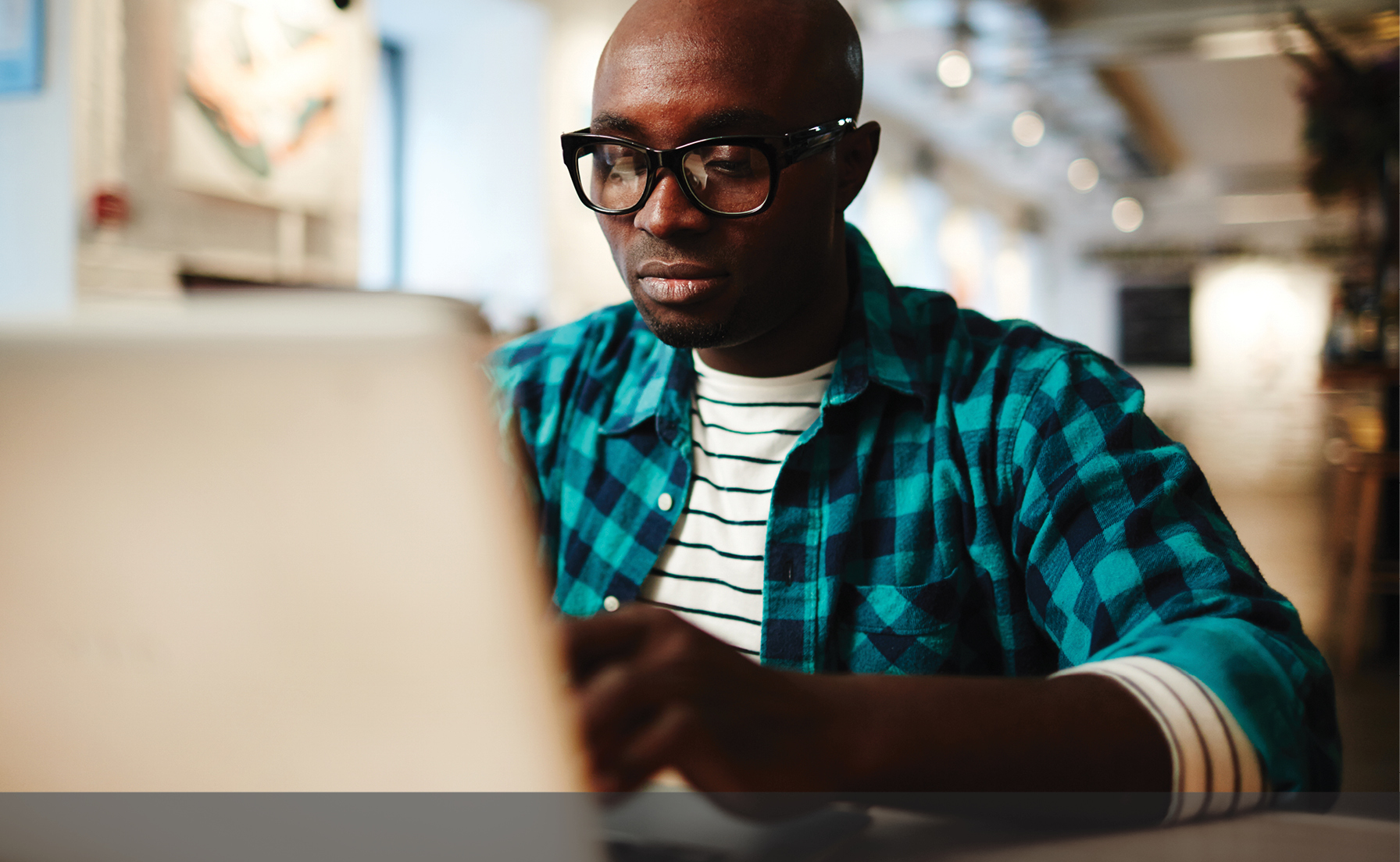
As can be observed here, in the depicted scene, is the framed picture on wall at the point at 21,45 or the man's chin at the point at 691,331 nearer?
the man's chin at the point at 691,331

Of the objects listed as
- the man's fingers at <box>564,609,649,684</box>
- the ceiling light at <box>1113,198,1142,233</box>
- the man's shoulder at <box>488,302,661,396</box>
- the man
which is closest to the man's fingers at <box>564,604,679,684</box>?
the man's fingers at <box>564,609,649,684</box>

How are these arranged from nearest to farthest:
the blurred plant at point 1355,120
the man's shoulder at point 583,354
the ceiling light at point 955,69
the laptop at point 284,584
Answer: the laptop at point 284,584 < the man's shoulder at point 583,354 < the blurred plant at point 1355,120 < the ceiling light at point 955,69

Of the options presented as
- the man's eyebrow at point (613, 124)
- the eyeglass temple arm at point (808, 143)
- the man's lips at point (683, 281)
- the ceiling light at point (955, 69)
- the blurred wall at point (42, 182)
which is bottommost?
the man's lips at point (683, 281)

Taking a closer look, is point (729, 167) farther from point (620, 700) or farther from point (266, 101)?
point (266, 101)

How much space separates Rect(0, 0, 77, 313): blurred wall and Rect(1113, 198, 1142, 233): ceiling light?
12838 mm

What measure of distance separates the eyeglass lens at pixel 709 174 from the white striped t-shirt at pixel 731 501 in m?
0.21

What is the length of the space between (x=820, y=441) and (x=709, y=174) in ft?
0.95

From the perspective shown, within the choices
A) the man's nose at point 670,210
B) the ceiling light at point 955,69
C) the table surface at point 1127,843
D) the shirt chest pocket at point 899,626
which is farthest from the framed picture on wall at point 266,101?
the ceiling light at point 955,69

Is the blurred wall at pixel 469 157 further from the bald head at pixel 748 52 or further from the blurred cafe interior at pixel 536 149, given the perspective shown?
the bald head at pixel 748 52

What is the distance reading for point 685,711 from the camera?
41 centimetres

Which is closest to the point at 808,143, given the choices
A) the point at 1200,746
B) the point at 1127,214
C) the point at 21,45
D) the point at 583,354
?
the point at 583,354

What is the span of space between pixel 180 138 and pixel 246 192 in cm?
27

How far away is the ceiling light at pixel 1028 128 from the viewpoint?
877cm

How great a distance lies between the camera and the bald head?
0.98 m
